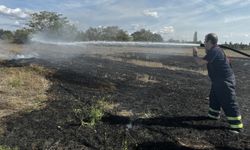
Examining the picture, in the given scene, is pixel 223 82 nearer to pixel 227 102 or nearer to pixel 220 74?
pixel 220 74

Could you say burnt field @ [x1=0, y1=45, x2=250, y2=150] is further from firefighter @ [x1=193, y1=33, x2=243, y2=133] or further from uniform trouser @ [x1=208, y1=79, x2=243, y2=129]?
firefighter @ [x1=193, y1=33, x2=243, y2=133]

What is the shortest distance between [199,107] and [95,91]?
3281mm

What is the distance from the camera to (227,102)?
24.8ft

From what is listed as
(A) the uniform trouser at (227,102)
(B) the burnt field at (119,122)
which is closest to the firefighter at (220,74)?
(A) the uniform trouser at (227,102)

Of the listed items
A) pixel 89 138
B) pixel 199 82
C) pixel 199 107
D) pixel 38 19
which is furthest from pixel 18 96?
pixel 38 19

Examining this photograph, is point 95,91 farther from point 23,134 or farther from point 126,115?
point 23,134

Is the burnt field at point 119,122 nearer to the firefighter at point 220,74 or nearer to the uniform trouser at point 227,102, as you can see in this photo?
the uniform trouser at point 227,102

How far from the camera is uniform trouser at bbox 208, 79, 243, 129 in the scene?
7.37 meters

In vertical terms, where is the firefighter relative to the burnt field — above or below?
above

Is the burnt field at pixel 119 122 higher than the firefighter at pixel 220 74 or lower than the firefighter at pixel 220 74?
lower

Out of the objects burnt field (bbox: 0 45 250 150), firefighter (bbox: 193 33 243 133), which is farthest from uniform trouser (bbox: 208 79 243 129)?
burnt field (bbox: 0 45 250 150)

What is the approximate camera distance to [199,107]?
31.1 ft

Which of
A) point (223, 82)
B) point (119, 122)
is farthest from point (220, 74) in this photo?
point (119, 122)

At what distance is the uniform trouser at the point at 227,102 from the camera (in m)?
7.37
